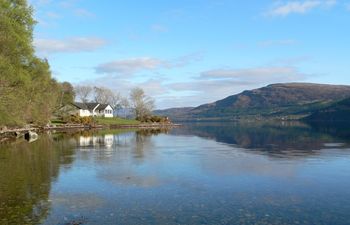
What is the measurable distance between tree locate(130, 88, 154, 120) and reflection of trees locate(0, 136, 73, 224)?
13284 cm

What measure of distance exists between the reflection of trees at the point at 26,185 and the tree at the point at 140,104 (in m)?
133

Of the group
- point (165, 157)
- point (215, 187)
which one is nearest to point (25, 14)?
point (165, 157)

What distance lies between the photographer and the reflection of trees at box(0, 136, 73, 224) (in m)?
18.9

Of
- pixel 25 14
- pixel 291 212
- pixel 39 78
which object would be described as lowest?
A: pixel 291 212

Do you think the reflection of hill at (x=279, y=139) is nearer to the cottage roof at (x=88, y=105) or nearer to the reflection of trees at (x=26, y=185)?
the reflection of trees at (x=26, y=185)

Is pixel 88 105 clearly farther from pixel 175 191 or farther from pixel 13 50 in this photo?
pixel 175 191

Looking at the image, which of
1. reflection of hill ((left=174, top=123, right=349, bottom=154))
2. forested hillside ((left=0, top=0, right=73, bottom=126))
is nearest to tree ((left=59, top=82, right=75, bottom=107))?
reflection of hill ((left=174, top=123, right=349, bottom=154))

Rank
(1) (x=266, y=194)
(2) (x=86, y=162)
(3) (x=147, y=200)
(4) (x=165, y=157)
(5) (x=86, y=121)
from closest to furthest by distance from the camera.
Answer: (3) (x=147, y=200) < (1) (x=266, y=194) < (2) (x=86, y=162) < (4) (x=165, y=157) < (5) (x=86, y=121)

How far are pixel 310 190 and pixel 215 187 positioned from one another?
237 inches

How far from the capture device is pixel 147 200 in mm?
21938

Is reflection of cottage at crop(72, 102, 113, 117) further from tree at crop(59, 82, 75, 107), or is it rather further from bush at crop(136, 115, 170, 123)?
tree at crop(59, 82, 75, 107)

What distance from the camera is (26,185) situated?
2617 centimetres

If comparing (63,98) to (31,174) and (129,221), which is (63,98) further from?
(129,221)

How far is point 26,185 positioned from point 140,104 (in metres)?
155
